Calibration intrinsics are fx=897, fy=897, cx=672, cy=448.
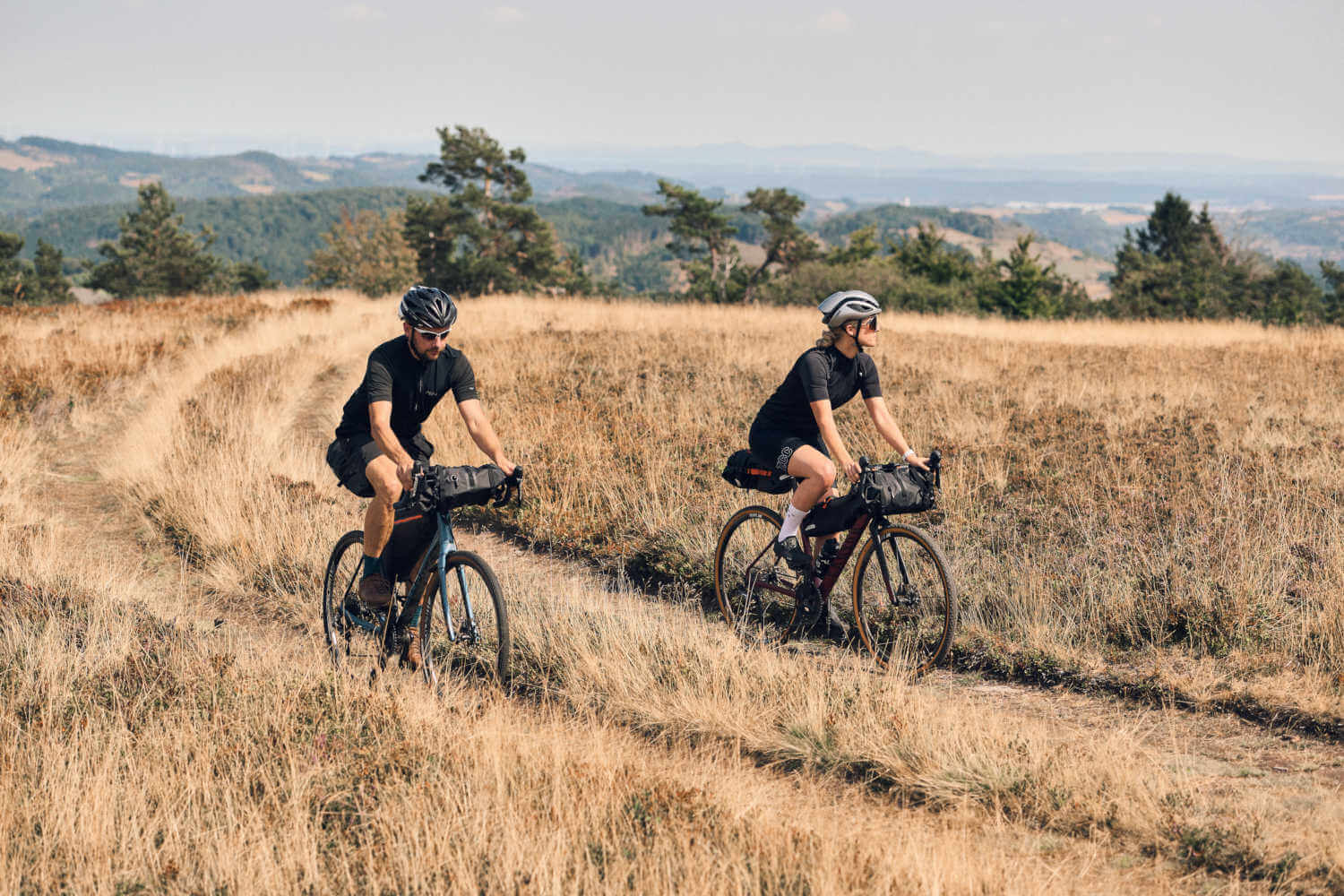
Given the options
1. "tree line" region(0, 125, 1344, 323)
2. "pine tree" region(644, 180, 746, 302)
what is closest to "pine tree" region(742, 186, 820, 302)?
"tree line" region(0, 125, 1344, 323)

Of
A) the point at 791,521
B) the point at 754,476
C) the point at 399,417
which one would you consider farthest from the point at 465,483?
the point at 791,521

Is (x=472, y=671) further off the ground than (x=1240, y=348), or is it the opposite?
(x=1240, y=348)

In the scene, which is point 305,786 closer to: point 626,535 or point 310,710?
point 310,710

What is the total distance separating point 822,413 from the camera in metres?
5.20

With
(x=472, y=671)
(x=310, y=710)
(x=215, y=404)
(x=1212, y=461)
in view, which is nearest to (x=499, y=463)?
(x=472, y=671)

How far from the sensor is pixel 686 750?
429 centimetres

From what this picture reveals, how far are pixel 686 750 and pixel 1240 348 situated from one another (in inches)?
661

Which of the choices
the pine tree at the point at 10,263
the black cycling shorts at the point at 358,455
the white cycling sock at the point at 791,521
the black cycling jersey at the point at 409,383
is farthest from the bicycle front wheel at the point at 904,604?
the pine tree at the point at 10,263

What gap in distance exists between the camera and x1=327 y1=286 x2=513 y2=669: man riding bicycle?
4.74 m

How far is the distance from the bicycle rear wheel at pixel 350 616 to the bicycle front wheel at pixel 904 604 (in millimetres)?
2949

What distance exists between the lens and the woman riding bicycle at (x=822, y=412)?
522cm

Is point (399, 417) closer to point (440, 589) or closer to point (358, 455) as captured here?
point (358, 455)

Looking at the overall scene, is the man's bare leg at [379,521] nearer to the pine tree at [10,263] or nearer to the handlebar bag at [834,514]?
the handlebar bag at [834,514]

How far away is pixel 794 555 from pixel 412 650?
2.35 m
